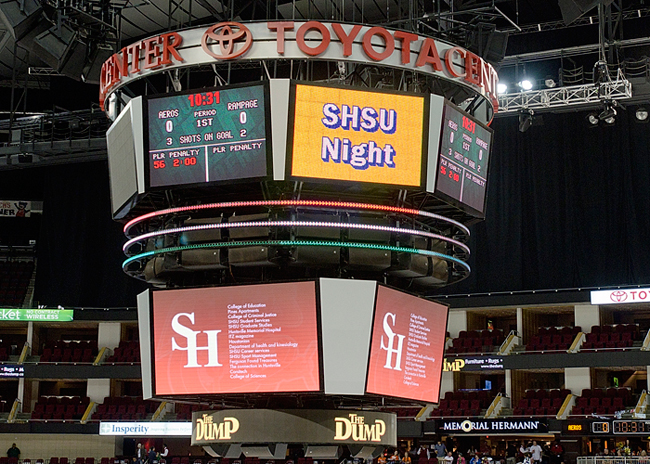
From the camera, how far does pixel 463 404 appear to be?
124 ft

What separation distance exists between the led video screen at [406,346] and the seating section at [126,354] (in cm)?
2313

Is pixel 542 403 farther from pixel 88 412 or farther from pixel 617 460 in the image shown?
pixel 88 412

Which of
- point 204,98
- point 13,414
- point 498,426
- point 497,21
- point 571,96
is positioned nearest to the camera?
point 204,98

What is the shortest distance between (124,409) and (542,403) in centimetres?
1801

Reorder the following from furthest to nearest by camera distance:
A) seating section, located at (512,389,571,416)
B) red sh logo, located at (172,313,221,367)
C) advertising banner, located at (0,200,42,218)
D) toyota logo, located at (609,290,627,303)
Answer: advertising banner, located at (0,200,42,218) → toyota logo, located at (609,290,627,303) → seating section, located at (512,389,571,416) → red sh logo, located at (172,313,221,367)

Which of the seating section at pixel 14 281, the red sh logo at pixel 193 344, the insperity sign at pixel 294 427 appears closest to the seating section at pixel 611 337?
the insperity sign at pixel 294 427

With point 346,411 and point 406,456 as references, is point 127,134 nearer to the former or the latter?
point 346,411

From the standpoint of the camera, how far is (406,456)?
119 feet

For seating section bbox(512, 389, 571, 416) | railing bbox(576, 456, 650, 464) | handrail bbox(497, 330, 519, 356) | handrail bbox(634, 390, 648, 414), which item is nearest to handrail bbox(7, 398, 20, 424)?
handrail bbox(497, 330, 519, 356)

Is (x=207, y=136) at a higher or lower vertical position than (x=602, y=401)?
higher

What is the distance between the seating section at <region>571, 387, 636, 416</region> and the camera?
A: 3466 centimetres

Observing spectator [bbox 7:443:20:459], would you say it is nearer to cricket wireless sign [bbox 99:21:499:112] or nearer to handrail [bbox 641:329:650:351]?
cricket wireless sign [bbox 99:21:499:112]

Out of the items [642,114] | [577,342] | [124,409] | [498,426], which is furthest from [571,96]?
[124,409]

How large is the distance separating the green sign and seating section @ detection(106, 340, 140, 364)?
285cm
